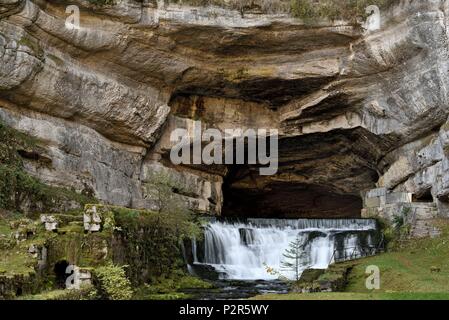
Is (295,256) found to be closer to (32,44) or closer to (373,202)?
(373,202)

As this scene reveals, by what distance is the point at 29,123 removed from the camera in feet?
90.6

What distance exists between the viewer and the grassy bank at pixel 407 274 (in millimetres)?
15438

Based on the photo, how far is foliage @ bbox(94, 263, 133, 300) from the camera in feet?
52.5

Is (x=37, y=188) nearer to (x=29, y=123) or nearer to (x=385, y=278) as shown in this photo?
(x=29, y=123)

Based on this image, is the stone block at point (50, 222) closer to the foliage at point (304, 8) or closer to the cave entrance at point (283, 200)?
the foliage at point (304, 8)

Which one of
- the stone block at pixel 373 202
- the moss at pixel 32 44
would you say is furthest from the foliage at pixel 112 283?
the stone block at pixel 373 202

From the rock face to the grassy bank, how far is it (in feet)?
13.8

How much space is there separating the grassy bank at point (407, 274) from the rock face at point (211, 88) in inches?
165

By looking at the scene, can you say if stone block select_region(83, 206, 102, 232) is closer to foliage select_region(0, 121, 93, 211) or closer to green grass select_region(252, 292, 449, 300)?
green grass select_region(252, 292, 449, 300)

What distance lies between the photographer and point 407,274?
20016 millimetres

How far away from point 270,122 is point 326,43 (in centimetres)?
598

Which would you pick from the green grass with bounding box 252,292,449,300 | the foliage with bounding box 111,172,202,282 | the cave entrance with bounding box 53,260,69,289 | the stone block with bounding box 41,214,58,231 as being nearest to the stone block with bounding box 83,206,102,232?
the stone block with bounding box 41,214,58,231

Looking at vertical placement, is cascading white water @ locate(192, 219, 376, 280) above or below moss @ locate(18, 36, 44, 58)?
below

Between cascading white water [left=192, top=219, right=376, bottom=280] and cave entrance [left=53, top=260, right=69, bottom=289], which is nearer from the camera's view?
cave entrance [left=53, top=260, right=69, bottom=289]
